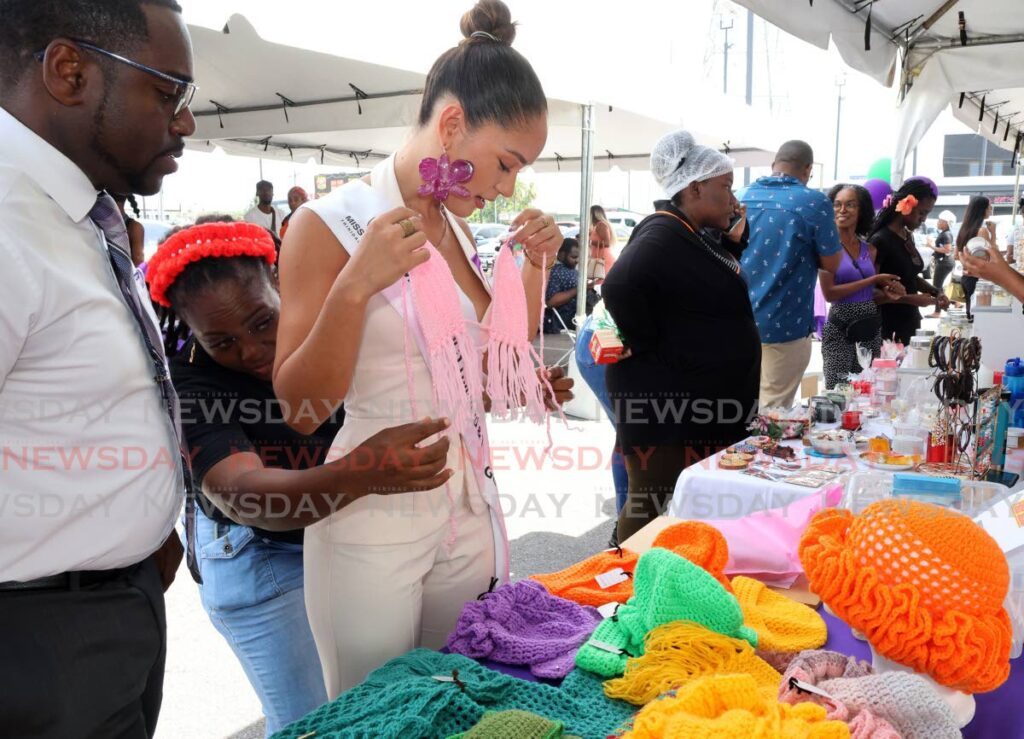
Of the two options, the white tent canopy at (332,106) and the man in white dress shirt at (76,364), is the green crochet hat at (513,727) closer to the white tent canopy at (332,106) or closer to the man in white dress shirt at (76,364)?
A: the man in white dress shirt at (76,364)

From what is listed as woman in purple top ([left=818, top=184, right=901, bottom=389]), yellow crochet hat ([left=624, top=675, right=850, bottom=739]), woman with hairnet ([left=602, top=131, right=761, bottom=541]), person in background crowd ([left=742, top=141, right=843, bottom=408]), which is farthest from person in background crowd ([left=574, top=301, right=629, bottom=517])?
yellow crochet hat ([left=624, top=675, right=850, bottom=739])

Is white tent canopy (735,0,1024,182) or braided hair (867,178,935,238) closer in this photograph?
white tent canopy (735,0,1024,182)

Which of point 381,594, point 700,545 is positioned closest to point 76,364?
point 381,594

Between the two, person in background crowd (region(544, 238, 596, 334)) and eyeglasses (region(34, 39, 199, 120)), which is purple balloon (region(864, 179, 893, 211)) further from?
eyeglasses (region(34, 39, 199, 120))

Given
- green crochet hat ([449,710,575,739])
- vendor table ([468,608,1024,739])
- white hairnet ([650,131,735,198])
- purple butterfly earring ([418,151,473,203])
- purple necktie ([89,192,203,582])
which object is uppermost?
white hairnet ([650,131,735,198])

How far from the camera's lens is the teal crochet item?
933 mm

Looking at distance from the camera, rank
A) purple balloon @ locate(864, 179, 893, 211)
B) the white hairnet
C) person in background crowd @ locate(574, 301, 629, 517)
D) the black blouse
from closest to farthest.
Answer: the black blouse < the white hairnet < person in background crowd @ locate(574, 301, 629, 517) < purple balloon @ locate(864, 179, 893, 211)

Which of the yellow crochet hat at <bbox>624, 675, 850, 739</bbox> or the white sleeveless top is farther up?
the white sleeveless top

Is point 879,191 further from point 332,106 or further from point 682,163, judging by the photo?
point 332,106

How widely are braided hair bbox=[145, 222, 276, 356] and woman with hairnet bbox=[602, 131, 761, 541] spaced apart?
4.90 ft

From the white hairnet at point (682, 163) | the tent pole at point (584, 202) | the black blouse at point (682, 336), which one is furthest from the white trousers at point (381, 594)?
the tent pole at point (584, 202)

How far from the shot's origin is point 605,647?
1.17 meters

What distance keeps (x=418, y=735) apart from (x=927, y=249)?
17.2 meters

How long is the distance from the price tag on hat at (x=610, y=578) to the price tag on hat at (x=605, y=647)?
27 centimetres
